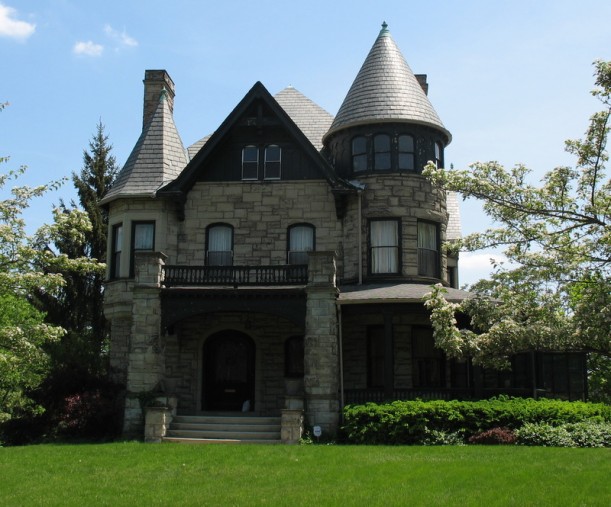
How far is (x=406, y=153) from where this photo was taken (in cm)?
2745

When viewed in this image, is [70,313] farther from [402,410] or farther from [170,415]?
[402,410]

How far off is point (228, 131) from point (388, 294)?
8025mm

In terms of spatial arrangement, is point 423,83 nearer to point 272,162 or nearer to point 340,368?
point 272,162

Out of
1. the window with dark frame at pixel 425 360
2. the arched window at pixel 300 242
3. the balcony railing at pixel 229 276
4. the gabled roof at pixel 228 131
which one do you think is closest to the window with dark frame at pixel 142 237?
the gabled roof at pixel 228 131

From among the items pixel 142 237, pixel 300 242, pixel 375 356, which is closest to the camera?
pixel 375 356

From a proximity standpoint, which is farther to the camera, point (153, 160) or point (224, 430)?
point (153, 160)

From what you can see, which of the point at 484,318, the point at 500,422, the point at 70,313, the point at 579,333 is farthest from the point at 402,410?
the point at 70,313

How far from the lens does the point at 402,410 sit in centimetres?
2117

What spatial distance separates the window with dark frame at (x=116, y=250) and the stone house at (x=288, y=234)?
74 mm

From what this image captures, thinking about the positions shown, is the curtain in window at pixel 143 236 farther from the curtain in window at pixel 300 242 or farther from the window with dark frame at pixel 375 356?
the window with dark frame at pixel 375 356

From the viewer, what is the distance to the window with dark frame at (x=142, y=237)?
27375 millimetres

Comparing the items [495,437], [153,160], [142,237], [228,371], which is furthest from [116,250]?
[495,437]

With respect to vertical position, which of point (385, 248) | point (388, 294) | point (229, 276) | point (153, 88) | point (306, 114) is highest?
point (153, 88)

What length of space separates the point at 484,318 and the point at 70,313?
25933 millimetres
